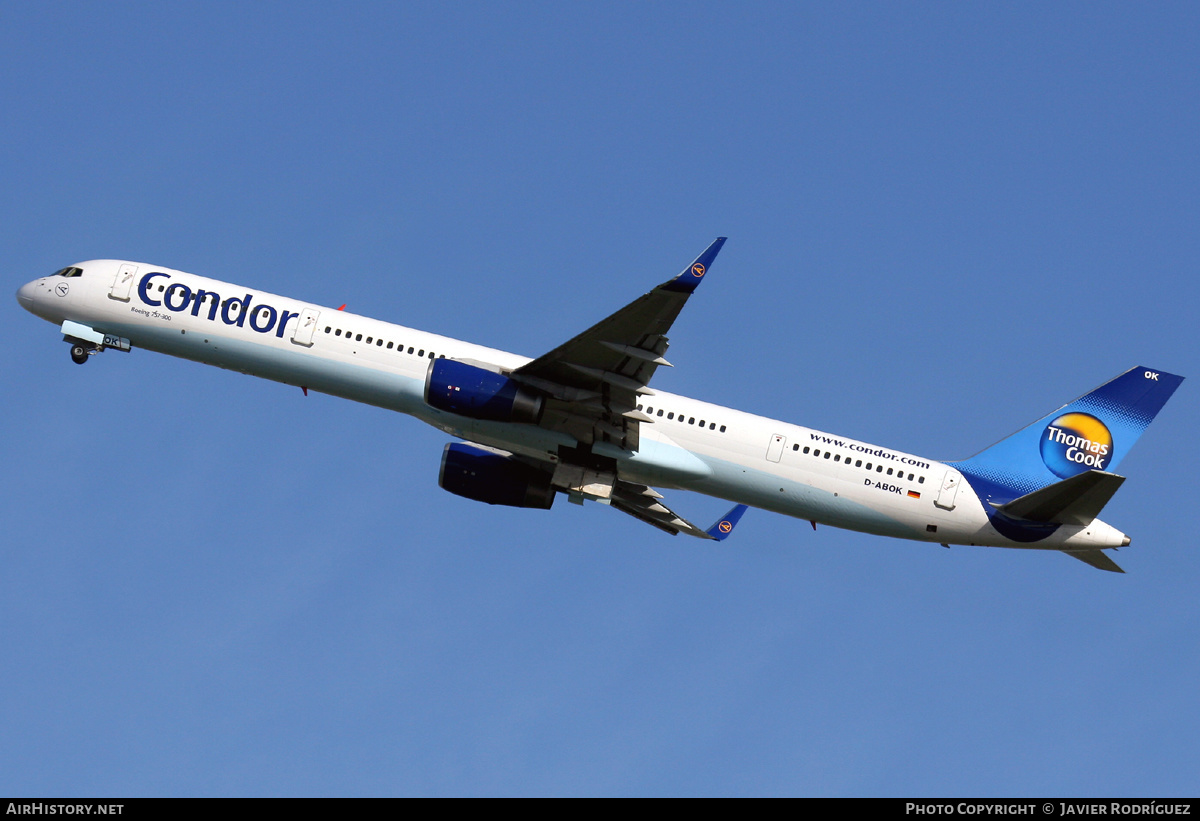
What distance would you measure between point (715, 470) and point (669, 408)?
264 centimetres

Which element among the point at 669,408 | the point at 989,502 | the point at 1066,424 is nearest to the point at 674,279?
the point at 669,408

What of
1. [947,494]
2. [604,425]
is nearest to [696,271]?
[604,425]

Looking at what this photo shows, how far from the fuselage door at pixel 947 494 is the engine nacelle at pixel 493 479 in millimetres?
13530

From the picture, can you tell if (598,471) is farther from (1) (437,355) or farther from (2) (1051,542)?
(2) (1051,542)

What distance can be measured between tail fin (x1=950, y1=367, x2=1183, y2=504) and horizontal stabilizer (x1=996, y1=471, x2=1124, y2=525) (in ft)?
8.11

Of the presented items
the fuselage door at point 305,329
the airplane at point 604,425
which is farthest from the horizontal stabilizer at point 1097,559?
the fuselage door at point 305,329

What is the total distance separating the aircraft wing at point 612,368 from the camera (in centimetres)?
3497

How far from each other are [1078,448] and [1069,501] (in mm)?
4587

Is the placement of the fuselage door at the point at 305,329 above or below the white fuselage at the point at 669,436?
above

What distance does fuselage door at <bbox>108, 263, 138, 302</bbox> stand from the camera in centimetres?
4288

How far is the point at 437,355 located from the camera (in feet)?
135

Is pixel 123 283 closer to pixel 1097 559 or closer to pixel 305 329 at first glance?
pixel 305 329

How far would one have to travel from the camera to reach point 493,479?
4409cm

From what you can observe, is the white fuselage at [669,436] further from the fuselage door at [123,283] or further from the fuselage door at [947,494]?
the fuselage door at [123,283]
